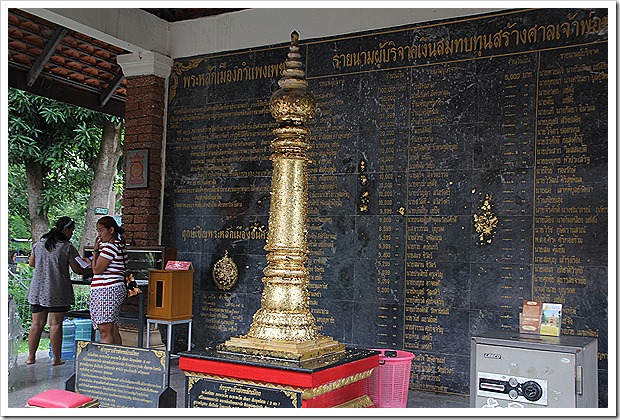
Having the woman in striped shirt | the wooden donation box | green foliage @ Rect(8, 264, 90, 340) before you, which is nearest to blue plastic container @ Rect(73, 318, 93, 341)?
the wooden donation box

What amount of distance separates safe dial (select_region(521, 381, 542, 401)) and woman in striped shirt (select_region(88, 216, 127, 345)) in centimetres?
395

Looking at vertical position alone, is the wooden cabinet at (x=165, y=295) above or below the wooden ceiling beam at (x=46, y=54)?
below

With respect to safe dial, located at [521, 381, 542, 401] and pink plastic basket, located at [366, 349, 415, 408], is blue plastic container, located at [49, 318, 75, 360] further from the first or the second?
safe dial, located at [521, 381, 542, 401]

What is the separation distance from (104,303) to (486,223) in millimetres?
3458

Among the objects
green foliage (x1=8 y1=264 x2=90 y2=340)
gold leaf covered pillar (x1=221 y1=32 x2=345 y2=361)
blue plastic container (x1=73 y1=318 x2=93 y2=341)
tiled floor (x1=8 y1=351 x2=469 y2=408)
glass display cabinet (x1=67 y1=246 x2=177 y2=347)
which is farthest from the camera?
green foliage (x1=8 y1=264 x2=90 y2=340)

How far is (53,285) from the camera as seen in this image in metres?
6.60

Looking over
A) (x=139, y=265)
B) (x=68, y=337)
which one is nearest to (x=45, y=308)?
(x=139, y=265)

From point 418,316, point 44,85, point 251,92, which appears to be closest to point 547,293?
point 418,316

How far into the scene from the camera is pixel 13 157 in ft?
39.8

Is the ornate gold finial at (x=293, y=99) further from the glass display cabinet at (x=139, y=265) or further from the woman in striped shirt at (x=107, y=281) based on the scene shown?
the glass display cabinet at (x=139, y=265)

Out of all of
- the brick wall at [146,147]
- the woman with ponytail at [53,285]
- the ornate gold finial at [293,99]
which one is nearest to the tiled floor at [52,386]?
the woman with ponytail at [53,285]

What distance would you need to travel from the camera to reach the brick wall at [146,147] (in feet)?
24.6

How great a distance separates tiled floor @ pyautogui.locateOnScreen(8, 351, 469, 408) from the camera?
5.48 meters

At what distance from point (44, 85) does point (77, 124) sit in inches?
161
